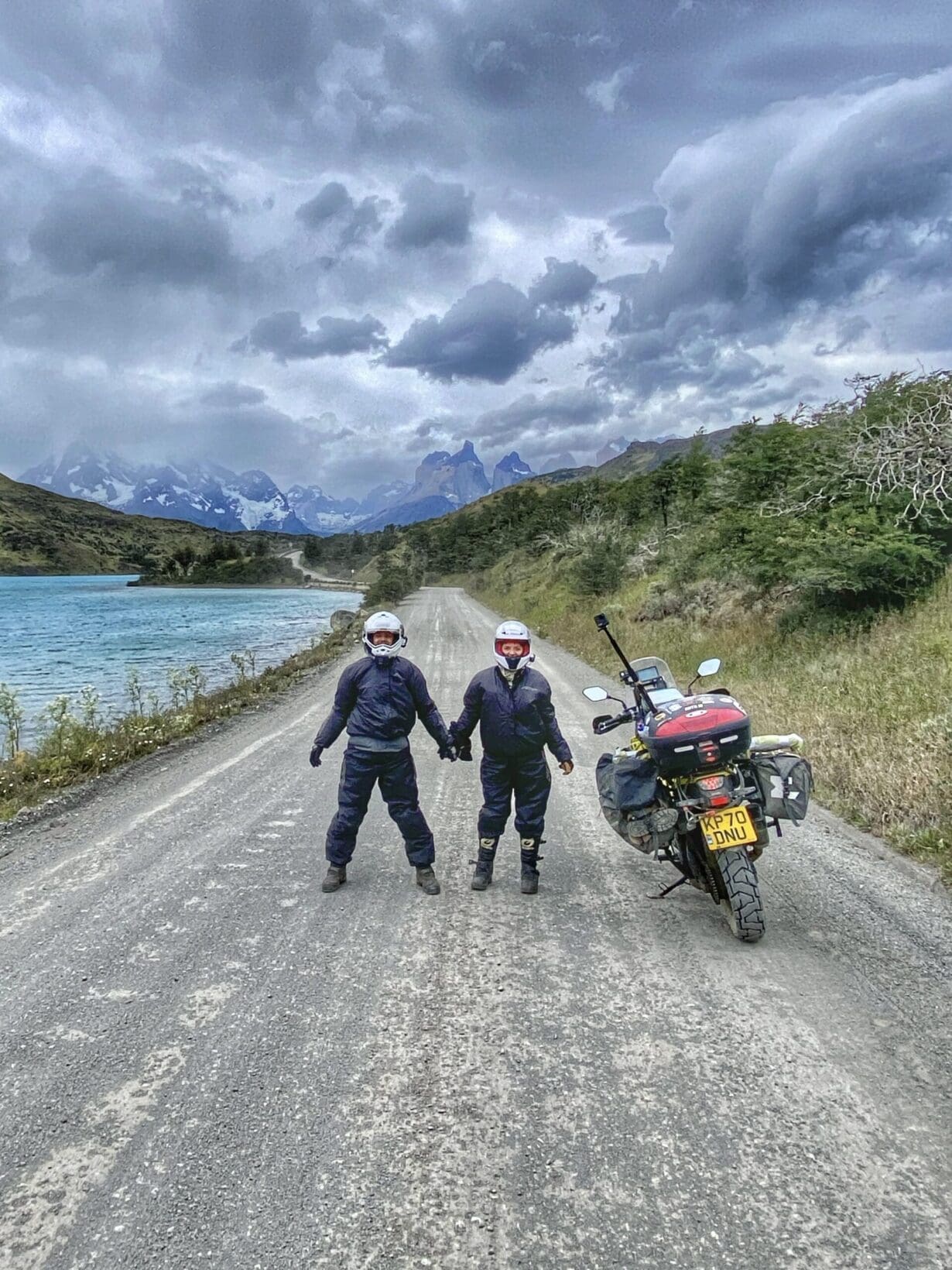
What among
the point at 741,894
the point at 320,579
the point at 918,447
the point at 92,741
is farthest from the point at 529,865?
the point at 320,579

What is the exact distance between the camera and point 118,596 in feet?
262

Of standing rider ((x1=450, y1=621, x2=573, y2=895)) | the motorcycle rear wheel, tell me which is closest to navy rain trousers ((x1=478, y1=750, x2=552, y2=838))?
standing rider ((x1=450, y1=621, x2=573, y2=895))

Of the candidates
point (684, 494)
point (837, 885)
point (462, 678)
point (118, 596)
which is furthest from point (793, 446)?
point (118, 596)

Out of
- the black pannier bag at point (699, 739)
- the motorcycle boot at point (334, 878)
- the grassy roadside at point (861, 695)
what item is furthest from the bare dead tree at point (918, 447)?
the motorcycle boot at point (334, 878)

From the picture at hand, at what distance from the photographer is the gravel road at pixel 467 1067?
7.10 feet

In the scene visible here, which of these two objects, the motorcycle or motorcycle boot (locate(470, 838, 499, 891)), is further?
motorcycle boot (locate(470, 838, 499, 891))

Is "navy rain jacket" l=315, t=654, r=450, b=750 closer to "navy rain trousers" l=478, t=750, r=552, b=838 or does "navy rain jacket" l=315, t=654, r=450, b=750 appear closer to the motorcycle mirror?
"navy rain trousers" l=478, t=750, r=552, b=838

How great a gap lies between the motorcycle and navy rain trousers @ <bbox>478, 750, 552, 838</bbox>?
646mm

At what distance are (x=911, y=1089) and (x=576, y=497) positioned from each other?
68872 mm

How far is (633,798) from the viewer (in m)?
4.14

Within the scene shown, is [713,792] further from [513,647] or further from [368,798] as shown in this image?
[368,798]

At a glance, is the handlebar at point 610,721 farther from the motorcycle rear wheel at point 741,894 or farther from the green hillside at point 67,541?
the green hillside at point 67,541

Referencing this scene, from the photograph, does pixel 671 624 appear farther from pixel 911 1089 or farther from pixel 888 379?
pixel 911 1089

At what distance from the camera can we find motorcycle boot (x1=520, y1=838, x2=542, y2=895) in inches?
187
